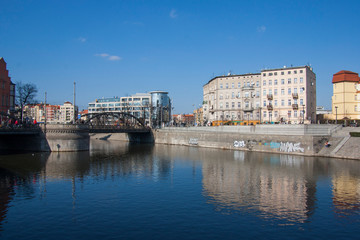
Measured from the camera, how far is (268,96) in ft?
295

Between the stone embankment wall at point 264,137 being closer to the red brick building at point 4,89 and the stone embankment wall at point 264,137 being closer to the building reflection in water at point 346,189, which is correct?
the building reflection in water at point 346,189

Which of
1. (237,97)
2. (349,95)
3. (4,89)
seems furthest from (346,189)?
(4,89)

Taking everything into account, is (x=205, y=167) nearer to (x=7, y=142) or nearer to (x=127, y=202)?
(x=127, y=202)

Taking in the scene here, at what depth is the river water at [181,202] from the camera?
22.0m

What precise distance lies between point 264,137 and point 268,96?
23.2 meters

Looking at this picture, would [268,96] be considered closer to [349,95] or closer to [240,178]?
[349,95]

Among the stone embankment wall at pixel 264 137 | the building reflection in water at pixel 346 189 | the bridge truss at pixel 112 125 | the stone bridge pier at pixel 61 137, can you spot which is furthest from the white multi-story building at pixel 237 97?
the stone bridge pier at pixel 61 137

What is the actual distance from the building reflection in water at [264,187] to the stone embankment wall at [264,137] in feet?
30.7

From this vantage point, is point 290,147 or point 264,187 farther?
point 290,147

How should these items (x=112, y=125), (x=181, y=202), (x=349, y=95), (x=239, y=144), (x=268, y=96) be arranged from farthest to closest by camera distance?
(x=112, y=125)
(x=268, y=96)
(x=349, y=95)
(x=239, y=144)
(x=181, y=202)

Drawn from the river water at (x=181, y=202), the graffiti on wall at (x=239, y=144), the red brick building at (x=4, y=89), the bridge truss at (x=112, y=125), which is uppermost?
the red brick building at (x=4, y=89)

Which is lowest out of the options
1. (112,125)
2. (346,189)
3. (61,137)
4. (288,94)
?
(346,189)

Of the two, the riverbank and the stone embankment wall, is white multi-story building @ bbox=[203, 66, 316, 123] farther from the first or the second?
the riverbank

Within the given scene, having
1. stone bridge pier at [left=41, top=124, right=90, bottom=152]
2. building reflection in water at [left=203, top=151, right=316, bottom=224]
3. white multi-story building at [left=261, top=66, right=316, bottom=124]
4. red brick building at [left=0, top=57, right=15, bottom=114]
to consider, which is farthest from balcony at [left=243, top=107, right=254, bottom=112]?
red brick building at [left=0, top=57, right=15, bottom=114]
